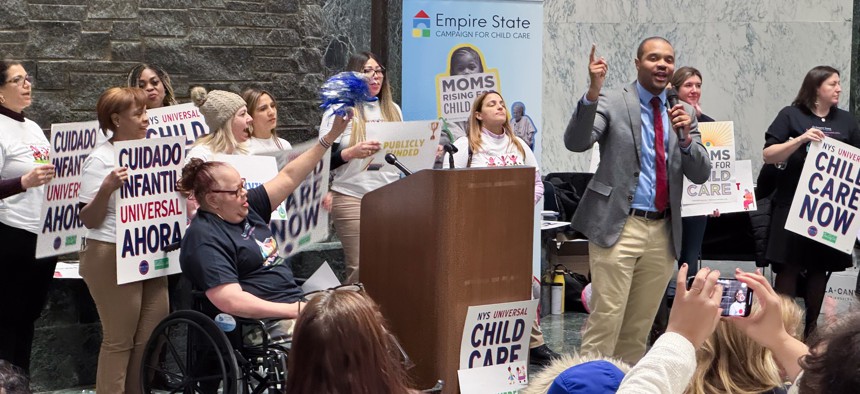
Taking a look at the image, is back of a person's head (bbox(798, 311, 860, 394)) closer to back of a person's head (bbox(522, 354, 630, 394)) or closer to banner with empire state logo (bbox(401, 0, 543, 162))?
back of a person's head (bbox(522, 354, 630, 394))

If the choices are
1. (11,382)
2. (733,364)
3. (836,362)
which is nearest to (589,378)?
(733,364)

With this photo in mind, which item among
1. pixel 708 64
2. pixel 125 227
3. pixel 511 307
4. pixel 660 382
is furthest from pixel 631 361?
pixel 708 64

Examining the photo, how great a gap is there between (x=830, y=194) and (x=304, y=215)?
10.1 feet

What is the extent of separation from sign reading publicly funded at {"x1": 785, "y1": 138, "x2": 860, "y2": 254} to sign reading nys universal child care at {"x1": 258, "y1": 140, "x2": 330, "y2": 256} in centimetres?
280

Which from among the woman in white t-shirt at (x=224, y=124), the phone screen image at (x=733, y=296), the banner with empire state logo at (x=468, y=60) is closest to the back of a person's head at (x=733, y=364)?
the phone screen image at (x=733, y=296)

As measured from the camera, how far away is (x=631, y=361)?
5.65 meters

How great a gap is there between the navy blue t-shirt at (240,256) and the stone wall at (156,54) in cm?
153

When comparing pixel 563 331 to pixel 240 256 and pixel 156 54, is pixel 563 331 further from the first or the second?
pixel 240 256


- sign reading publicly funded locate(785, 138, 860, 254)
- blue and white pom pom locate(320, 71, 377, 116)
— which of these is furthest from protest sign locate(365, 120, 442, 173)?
sign reading publicly funded locate(785, 138, 860, 254)

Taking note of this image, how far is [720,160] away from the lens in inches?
307

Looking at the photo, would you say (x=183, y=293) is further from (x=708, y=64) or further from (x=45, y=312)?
(x=708, y=64)

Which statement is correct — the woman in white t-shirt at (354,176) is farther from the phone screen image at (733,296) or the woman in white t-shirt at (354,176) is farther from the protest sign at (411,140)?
the phone screen image at (733,296)

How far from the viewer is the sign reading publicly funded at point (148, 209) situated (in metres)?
5.38

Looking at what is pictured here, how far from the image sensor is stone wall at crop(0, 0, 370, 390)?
628cm
